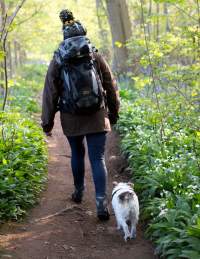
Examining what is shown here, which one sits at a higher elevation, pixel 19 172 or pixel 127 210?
pixel 19 172

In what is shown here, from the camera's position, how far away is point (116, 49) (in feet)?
50.6

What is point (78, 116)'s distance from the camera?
5098 mm

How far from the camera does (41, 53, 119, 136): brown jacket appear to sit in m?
5.06

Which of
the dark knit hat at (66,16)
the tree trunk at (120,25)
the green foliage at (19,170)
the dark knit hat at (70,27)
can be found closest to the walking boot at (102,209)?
the green foliage at (19,170)

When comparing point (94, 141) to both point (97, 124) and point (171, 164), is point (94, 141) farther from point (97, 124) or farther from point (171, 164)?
point (171, 164)

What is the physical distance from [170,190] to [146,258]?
119cm

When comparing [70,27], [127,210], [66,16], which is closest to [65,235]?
[127,210]

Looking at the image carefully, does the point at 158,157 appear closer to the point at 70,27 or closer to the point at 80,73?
the point at 80,73

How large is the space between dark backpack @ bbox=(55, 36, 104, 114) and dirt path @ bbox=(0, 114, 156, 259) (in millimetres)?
1551

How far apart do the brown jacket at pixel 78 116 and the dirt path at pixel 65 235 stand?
1214 millimetres

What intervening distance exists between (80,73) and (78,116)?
0.58 meters

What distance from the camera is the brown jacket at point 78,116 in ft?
16.6

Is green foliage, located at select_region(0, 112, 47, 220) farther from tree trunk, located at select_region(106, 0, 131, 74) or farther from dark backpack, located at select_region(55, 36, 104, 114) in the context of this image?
tree trunk, located at select_region(106, 0, 131, 74)

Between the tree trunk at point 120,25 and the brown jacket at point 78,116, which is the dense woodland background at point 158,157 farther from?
the tree trunk at point 120,25
